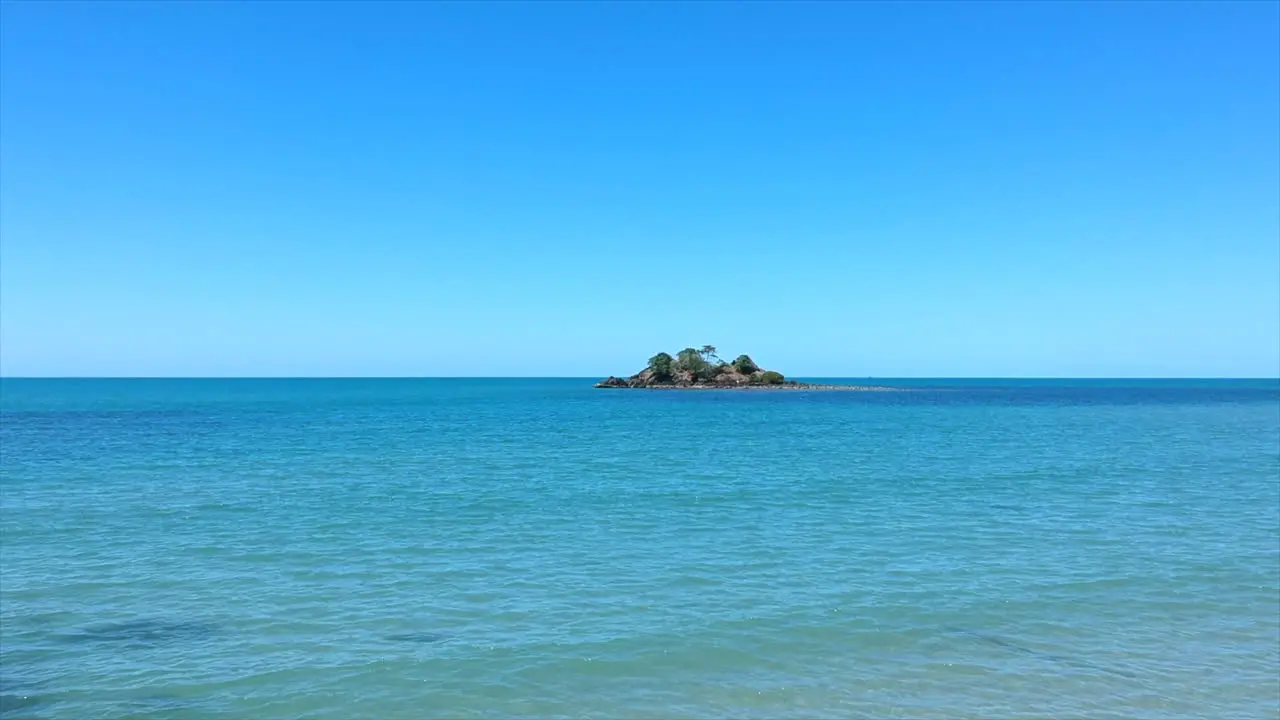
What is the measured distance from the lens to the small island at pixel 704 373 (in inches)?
6156

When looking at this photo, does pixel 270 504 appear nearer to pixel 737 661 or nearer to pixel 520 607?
pixel 520 607

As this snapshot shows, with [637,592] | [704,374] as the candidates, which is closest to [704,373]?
[704,374]

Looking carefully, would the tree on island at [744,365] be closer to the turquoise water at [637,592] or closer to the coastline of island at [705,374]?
the coastline of island at [705,374]

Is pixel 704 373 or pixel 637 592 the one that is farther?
pixel 704 373

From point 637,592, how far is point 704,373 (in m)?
142

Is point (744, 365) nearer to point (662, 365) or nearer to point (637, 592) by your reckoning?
point (662, 365)

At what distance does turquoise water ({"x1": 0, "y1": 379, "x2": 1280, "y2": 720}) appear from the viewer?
35.5 ft

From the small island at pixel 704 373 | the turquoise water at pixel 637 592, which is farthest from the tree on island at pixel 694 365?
the turquoise water at pixel 637 592

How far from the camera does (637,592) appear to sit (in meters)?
15.4

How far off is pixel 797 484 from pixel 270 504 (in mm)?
18621

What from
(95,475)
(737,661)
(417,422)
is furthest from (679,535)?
(417,422)

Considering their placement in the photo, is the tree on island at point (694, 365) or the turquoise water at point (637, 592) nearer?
the turquoise water at point (637, 592)

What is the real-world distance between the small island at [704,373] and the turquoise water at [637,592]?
122 meters

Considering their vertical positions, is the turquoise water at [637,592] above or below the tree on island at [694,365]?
below
